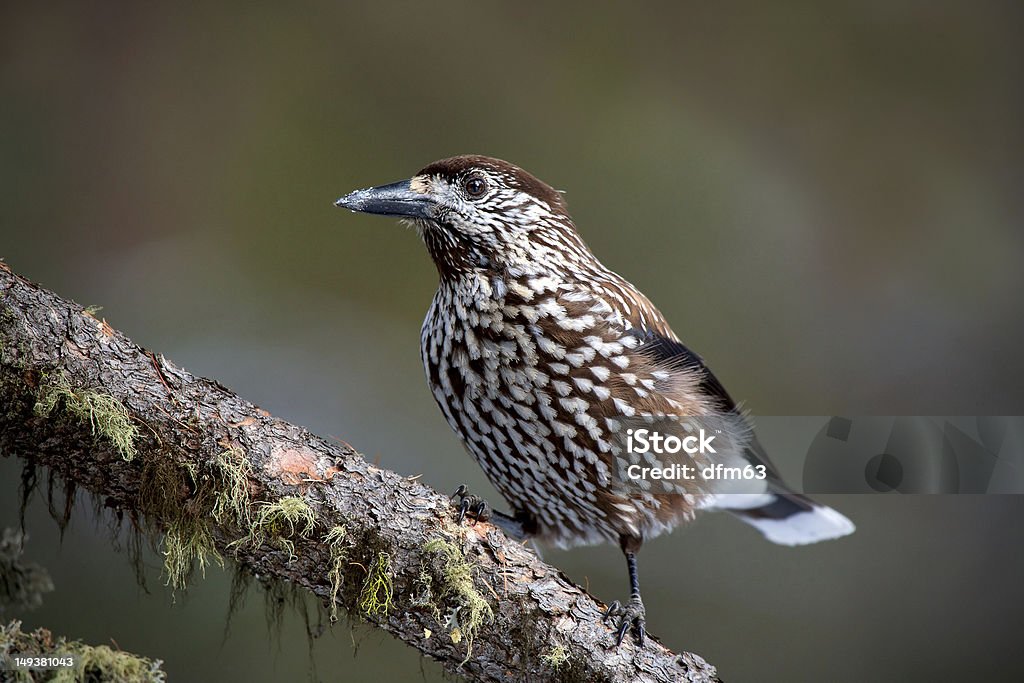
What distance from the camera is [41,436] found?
1894 mm

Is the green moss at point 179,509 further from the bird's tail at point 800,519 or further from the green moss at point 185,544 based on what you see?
the bird's tail at point 800,519

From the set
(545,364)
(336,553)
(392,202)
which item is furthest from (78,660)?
(392,202)

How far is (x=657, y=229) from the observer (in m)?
5.38

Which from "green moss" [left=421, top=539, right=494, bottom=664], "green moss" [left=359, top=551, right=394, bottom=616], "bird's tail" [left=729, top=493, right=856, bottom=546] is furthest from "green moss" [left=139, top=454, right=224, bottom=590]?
"bird's tail" [left=729, top=493, right=856, bottom=546]

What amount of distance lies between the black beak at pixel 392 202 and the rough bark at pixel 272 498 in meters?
0.84

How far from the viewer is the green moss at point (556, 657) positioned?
82.5 inches

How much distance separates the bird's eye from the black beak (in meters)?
0.14

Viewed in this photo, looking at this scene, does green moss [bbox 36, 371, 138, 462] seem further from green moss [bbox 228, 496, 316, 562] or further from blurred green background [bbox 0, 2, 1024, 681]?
blurred green background [bbox 0, 2, 1024, 681]

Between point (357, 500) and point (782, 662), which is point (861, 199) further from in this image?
point (357, 500)

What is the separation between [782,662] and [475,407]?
348 cm

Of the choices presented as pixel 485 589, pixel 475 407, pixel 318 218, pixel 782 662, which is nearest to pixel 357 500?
pixel 485 589

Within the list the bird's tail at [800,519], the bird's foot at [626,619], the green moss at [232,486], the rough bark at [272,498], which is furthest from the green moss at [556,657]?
the bird's tail at [800,519]

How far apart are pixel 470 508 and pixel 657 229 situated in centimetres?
345

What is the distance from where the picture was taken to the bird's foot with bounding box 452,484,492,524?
82.8 inches
